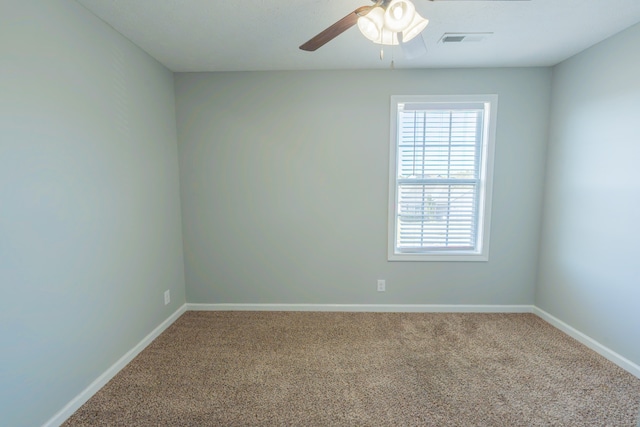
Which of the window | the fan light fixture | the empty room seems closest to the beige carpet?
the empty room

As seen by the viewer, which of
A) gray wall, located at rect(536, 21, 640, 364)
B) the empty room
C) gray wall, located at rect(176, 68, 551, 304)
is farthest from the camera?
gray wall, located at rect(176, 68, 551, 304)

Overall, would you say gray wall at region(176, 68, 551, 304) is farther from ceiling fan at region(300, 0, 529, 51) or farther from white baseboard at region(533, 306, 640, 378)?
ceiling fan at region(300, 0, 529, 51)

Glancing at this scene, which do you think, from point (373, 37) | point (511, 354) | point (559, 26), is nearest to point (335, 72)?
point (373, 37)

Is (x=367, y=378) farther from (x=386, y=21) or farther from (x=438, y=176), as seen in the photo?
(x=386, y=21)

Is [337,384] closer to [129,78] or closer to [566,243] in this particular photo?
[566,243]

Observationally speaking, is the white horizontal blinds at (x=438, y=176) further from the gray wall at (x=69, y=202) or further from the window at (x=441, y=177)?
the gray wall at (x=69, y=202)

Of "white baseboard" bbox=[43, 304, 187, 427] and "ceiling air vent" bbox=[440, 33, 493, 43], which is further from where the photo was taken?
"ceiling air vent" bbox=[440, 33, 493, 43]

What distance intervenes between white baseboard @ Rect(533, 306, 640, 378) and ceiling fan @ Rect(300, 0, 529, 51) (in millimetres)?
2739

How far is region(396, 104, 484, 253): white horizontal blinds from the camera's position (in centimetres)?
270

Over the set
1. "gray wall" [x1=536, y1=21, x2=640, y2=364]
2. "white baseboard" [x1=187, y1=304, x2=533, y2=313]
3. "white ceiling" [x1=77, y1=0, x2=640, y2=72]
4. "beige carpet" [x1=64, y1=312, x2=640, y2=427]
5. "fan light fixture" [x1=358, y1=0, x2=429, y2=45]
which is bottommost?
"beige carpet" [x1=64, y1=312, x2=640, y2=427]

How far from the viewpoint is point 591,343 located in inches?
87.4

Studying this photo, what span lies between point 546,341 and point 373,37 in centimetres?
280

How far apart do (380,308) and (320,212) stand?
1218mm

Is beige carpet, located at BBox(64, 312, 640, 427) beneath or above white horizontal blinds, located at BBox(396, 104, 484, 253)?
beneath
